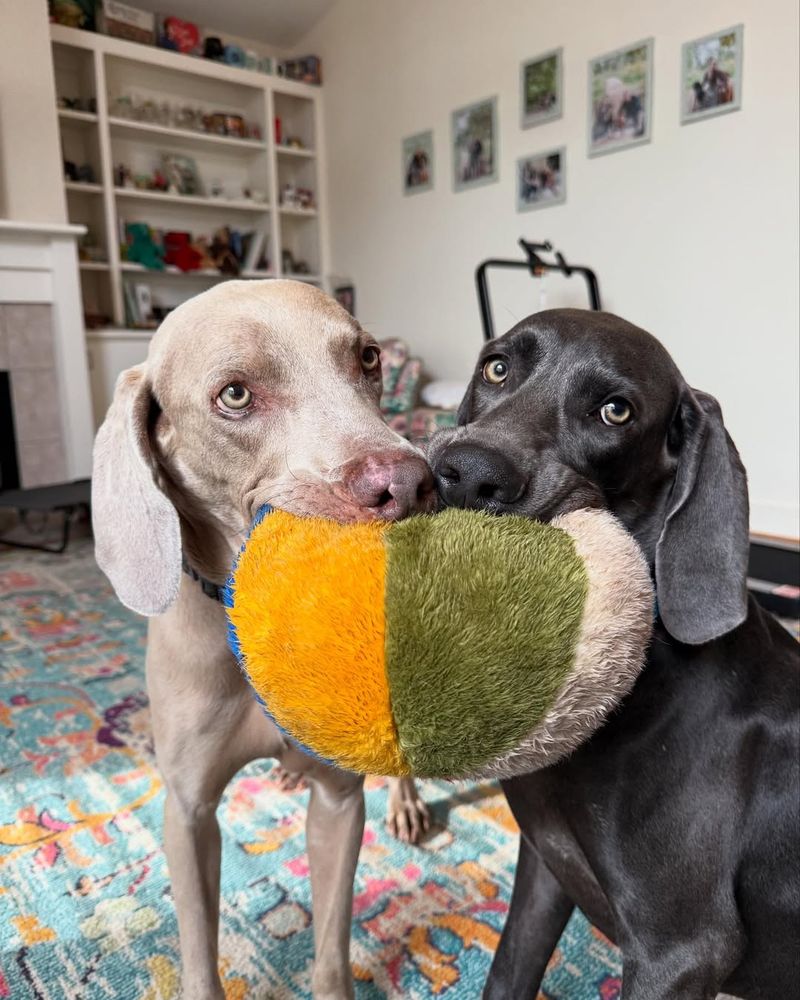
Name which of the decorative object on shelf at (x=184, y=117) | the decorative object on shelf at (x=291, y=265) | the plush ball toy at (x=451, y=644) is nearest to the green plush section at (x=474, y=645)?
the plush ball toy at (x=451, y=644)

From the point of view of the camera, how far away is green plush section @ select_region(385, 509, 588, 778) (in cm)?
60

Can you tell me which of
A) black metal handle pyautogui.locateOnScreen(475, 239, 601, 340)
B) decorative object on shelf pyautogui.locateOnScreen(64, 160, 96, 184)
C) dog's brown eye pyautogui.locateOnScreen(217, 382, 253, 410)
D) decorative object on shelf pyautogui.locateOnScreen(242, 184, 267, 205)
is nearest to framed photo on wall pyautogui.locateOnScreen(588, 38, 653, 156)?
black metal handle pyautogui.locateOnScreen(475, 239, 601, 340)

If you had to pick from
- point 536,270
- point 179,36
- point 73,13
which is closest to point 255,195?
point 179,36

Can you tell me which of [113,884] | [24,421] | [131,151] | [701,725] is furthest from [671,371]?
[131,151]

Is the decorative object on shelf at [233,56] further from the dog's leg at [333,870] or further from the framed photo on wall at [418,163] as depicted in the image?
the dog's leg at [333,870]

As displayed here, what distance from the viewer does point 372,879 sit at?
154 cm

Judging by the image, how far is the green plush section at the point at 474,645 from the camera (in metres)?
0.60

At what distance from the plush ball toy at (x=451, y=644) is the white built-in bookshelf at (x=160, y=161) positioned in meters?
5.49

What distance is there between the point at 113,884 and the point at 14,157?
4.89 m

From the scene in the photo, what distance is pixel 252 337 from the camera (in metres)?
0.96

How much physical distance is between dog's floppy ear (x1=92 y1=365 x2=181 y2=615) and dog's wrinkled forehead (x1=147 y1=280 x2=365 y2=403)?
0.22ft

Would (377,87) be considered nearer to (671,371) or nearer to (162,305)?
(162,305)

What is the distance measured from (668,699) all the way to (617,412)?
0.35 metres

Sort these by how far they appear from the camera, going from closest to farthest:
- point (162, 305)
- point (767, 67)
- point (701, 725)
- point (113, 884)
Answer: point (701, 725) < point (113, 884) < point (767, 67) < point (162, 305)
